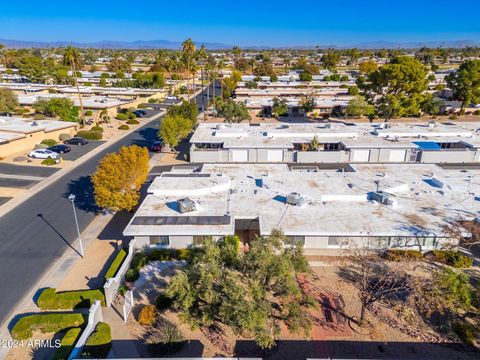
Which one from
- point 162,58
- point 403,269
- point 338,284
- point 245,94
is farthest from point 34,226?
point 162,58

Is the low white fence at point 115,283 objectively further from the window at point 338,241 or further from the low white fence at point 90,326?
the window at point 338,241

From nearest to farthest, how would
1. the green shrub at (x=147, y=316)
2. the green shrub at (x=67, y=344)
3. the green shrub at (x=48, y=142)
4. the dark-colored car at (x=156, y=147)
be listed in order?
the green shrub at (x=67, y=344), the green shrub at (x=147, y=316), the dark-colored car at (x=156, y=147), the green shrub at (x=48, y=142)

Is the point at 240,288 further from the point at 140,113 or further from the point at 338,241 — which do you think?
the point at 140,113

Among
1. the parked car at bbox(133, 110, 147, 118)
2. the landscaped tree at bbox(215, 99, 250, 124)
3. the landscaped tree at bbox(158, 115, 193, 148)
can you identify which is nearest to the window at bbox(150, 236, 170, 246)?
the landscaped tree at bbox(158, 115, 193, 148)

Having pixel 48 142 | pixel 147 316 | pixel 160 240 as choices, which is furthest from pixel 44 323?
pixel 48 142

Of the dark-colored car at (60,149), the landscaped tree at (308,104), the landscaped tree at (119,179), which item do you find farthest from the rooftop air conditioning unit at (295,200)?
the landscaped tree at (308,104)

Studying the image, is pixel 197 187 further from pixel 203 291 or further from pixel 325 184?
pixel 203 291
